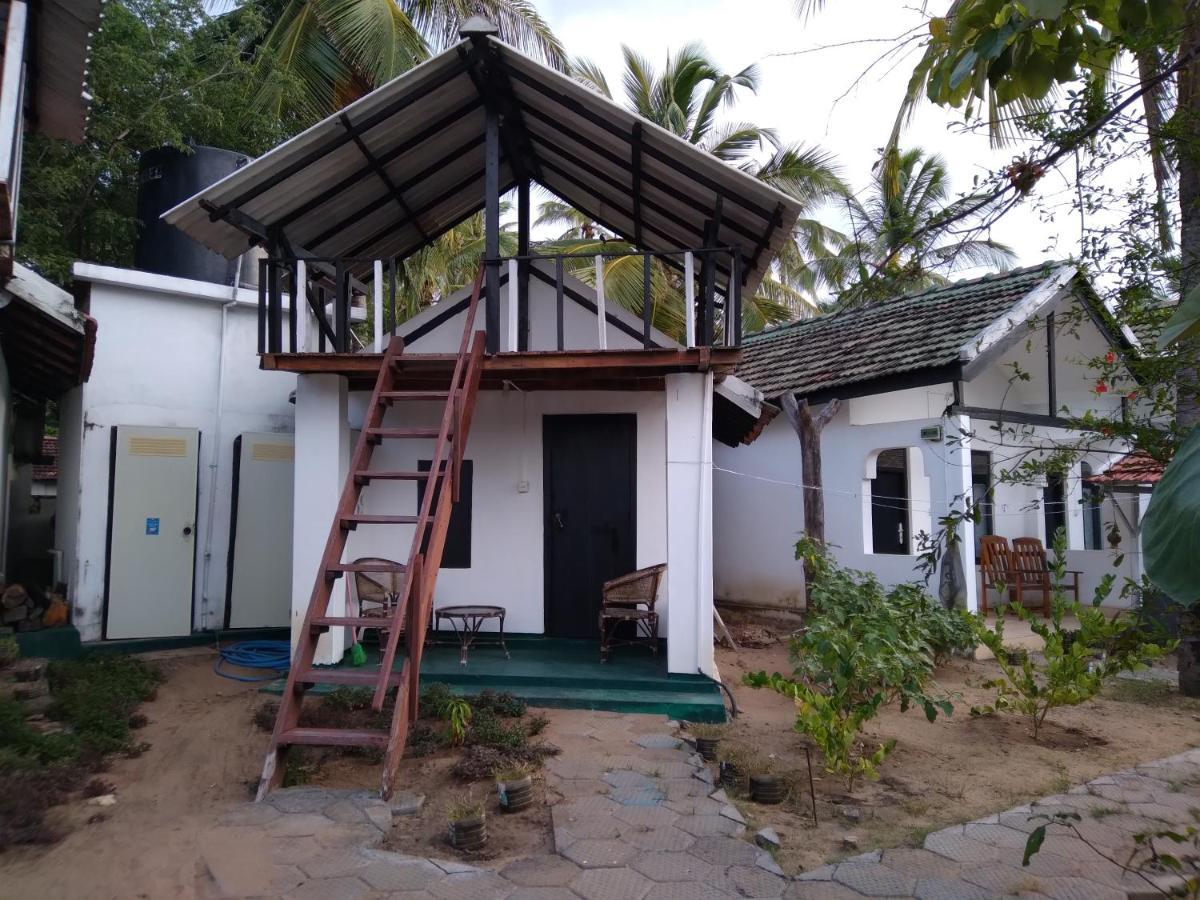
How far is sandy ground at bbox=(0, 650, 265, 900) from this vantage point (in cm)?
358

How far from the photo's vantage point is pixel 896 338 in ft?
33.3

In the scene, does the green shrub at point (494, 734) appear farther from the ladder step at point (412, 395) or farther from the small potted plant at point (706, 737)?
the ladder step at point (412, 395)

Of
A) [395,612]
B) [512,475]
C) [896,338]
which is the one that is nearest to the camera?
[395,612]

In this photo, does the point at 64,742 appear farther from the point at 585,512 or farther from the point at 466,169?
the point at 466,169

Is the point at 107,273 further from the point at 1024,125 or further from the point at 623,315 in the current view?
the point at 1024,125

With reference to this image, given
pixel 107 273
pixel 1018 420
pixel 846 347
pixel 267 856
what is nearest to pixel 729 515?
pixel 846 347

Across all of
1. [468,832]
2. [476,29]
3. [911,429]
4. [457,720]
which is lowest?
[468,832]

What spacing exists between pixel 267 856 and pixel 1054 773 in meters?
4.60

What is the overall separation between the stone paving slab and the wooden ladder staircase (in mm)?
294

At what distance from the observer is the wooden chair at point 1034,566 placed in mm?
10969

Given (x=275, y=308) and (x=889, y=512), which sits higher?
(x=275, y=308)

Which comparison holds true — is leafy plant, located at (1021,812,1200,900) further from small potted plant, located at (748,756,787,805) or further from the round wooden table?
the round wooden table

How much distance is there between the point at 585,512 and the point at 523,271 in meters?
2.42

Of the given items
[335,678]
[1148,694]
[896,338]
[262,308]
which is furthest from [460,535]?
[1148,694]
